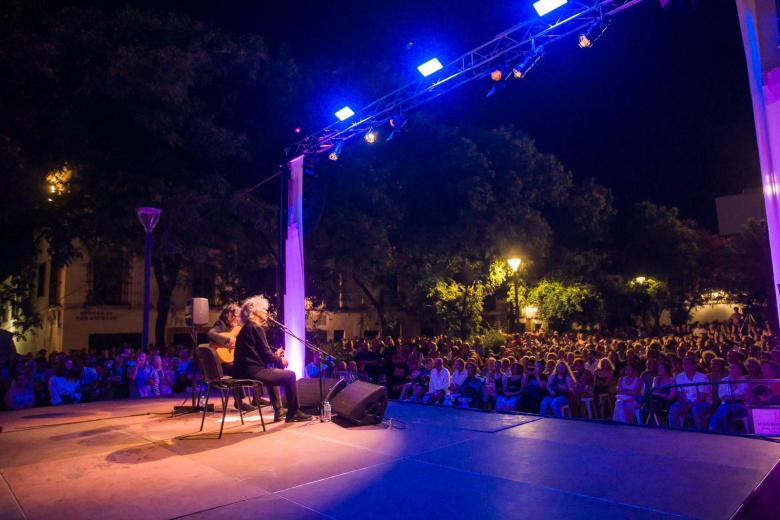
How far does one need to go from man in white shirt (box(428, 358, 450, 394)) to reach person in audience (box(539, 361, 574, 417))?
1830 millimetres

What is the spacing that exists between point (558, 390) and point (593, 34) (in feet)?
16.8

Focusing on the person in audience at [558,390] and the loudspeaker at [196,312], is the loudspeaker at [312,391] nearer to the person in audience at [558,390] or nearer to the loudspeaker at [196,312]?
the loudspeaker at [196,312]

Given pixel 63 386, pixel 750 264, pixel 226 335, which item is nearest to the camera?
pixel 226 335

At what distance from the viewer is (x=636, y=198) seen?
30500mm

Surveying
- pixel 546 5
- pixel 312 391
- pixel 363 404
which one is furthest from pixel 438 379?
pixel 546 5

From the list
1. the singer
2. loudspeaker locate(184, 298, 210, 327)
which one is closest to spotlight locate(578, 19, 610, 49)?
the singer

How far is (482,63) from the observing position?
7.70 meters

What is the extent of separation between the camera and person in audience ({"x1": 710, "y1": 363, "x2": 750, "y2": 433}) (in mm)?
6238

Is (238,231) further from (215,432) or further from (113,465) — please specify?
(113,465)

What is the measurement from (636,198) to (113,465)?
31505mm

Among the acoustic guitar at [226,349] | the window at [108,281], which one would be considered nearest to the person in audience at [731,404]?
the acoustic guitar at [226,349]

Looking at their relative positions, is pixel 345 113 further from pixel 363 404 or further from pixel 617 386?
pixel 617 386

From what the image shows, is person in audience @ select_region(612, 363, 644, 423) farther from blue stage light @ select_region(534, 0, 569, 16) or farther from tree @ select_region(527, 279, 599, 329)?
tree @ select_region(527, 279, 599, 329)

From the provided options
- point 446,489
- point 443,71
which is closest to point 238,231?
point 443,71
